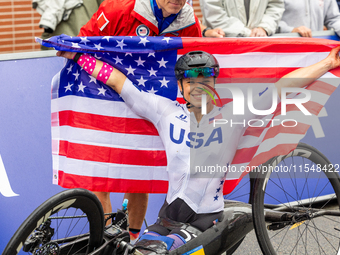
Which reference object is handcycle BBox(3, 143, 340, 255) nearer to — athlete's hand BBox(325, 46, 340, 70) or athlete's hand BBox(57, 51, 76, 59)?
athlete's hand BBox(325, 46, 340, 70)

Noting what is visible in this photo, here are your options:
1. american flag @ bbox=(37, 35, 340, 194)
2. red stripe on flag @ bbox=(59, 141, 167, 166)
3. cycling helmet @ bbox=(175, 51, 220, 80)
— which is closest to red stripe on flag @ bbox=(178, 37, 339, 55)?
american flag @ bbox=(37, 35, 340, 194)

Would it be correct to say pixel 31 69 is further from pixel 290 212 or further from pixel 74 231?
pixel 290 212

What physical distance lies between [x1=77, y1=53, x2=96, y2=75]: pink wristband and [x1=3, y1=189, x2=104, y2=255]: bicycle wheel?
82cm

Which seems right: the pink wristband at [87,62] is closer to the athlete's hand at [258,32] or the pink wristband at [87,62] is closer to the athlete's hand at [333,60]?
the athlete's hand at [333,60]

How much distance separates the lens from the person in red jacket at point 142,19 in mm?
2523

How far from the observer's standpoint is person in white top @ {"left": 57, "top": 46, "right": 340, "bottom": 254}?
2275 mm

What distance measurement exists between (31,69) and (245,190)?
2.19 metres

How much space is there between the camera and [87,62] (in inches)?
98.2

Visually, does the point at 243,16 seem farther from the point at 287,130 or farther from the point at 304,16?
the point at 287,130

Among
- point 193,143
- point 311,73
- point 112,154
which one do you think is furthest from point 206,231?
point 311,73

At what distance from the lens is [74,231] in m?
3.08

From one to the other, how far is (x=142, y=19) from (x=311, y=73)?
110 cm

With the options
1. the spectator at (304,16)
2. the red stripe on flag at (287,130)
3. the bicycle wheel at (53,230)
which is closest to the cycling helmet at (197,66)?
the red stripe on flag at (287,130)

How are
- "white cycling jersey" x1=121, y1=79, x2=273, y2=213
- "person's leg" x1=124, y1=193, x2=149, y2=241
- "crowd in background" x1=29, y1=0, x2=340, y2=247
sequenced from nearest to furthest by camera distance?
"white cycling jersey" x1=121, y1=79, x2=273, y2=213 < "crowd in background" x1=29, y1=0, x2=340, y2=247 < "person's leg" x1=124, y1=193, x2=149, y2=241
